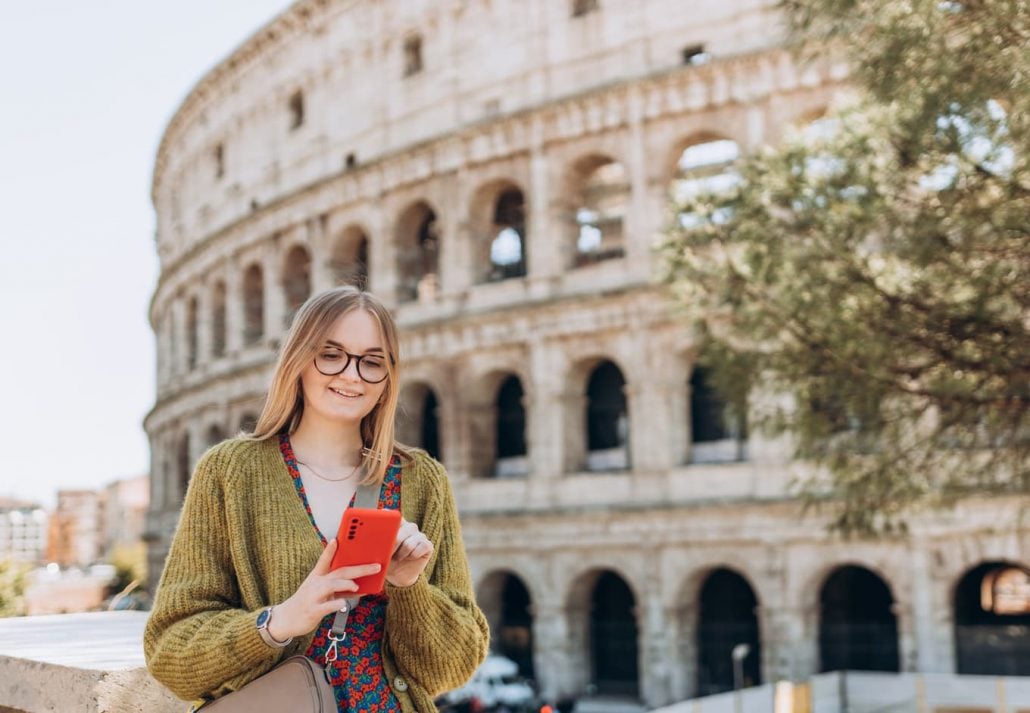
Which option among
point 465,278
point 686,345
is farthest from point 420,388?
point 686,345

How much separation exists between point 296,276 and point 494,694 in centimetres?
1096

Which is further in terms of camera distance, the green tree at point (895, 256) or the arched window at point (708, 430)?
the arched window at point (708, 430)

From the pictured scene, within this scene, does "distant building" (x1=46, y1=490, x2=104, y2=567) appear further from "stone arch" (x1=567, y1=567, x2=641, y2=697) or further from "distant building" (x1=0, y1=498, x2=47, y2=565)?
"stone arch" (x1=567, y1=567, x2=641, y2=697)

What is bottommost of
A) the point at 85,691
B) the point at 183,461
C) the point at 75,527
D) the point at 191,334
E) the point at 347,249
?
the point at 75,527

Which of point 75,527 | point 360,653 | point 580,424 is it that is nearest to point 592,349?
point 580,424

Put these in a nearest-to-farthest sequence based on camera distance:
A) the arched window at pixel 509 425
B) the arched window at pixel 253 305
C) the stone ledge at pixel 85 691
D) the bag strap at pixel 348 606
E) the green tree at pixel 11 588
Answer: the bag strap at pixel 348 606 < the stone ledge at pixel 85 691 < the green tree at pixel 11 588 < the arched window at pixel 509 425 < the arched window at pixel 253 305

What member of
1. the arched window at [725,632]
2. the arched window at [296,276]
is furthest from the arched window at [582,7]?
the arched window at [725,632]

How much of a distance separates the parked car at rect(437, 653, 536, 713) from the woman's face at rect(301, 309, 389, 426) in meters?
16.0

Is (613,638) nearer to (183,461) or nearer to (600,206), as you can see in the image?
(600,206)

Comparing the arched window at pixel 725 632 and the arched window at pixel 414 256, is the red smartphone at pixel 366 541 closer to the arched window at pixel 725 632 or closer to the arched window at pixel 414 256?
the arched window at pixel 725 632

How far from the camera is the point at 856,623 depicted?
1908cm

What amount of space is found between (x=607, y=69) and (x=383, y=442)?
61.5 feet

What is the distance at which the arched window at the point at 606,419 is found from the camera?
66.7ft

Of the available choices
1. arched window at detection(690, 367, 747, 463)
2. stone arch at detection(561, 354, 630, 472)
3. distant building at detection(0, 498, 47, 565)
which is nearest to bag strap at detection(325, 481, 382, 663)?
arched window at detection(690, 367, 747, 463)
